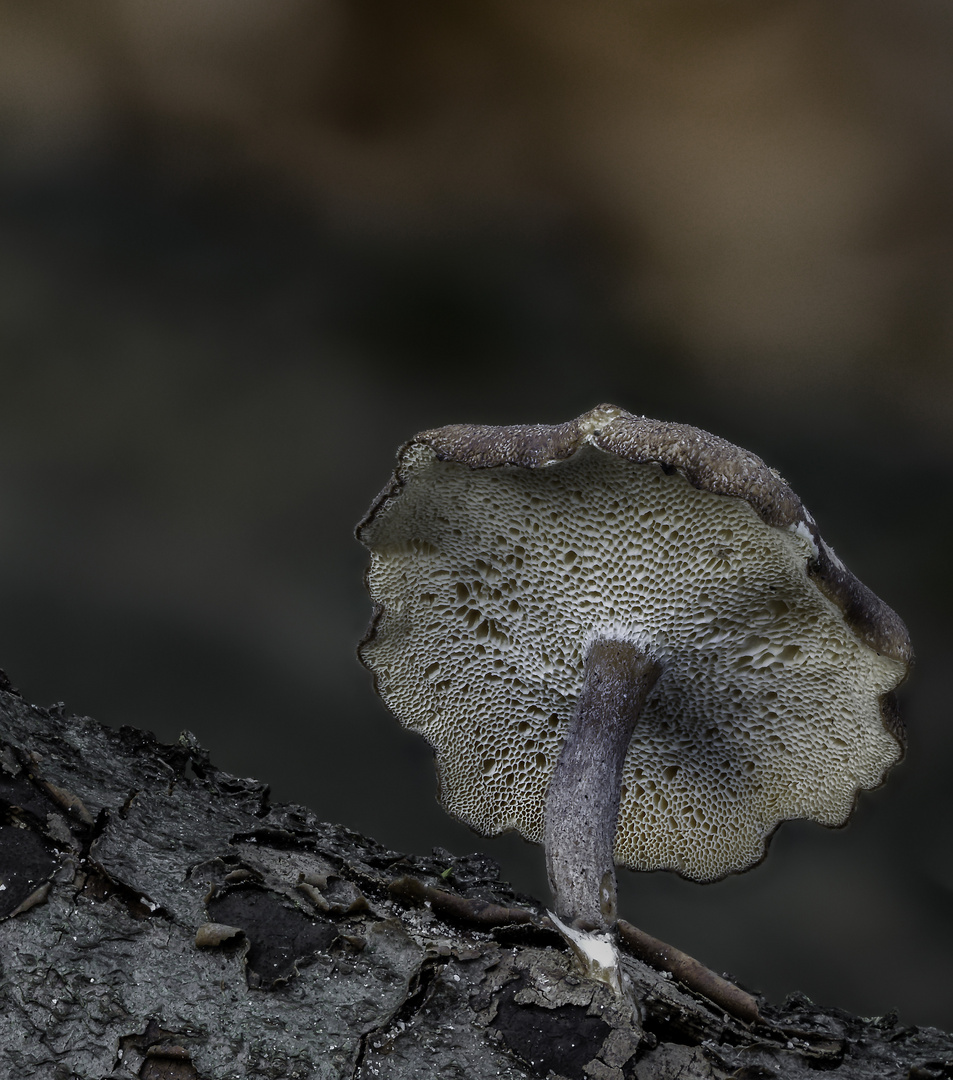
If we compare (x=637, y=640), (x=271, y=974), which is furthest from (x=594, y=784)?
(x=271, y=974)

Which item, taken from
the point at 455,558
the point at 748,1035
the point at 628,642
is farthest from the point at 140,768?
the point at 748,1035

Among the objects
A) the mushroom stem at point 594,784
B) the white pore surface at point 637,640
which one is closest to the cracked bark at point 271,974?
the mushroom stem at point 594,784

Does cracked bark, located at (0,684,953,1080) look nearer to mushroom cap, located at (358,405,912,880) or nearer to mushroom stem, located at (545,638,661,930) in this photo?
mushroom stem, located at (545,638,661,930)

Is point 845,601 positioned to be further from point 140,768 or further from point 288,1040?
point 140,768

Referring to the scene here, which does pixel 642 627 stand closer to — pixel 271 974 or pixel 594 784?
pixel 594 784

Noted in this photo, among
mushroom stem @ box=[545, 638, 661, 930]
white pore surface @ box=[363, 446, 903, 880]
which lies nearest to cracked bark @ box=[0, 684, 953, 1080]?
mushroom stem @ box=[545, 638, 661, 930]

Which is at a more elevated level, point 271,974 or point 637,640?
point 637,640
